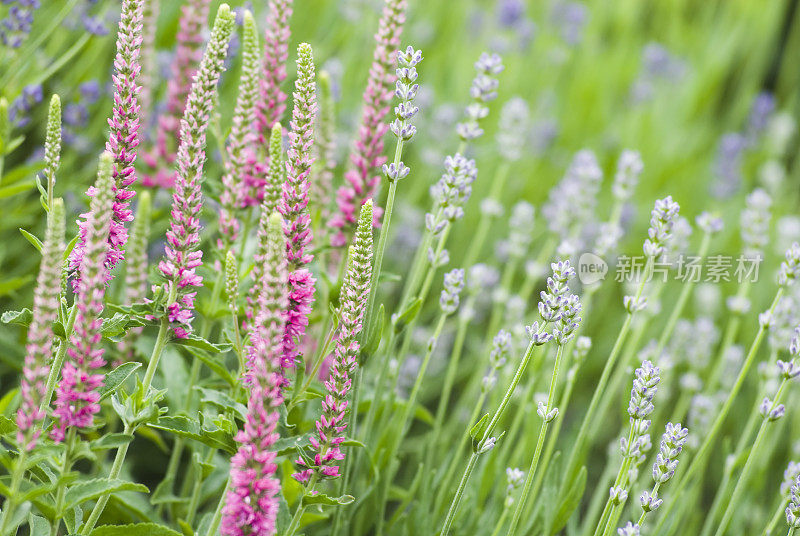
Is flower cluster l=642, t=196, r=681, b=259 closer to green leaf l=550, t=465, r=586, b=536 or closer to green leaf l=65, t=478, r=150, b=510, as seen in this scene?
green leaf l=550, t=465, r=586, b=536

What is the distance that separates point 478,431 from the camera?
68.6 inches

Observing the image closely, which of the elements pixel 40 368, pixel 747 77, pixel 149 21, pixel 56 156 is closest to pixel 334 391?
pixel 40 368

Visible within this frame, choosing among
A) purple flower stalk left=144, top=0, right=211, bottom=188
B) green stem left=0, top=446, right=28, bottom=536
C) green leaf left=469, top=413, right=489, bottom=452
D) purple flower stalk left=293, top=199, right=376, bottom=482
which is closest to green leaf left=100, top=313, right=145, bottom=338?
green stem left=0, top=446, right=28, bottom=536

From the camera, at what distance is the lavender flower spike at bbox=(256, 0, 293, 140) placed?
6.97ft

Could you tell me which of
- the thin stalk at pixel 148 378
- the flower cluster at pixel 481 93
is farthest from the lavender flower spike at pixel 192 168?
the flower cluster at pixel 481 93

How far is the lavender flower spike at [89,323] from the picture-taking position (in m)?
1.32

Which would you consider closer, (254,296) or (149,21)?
(254,296)

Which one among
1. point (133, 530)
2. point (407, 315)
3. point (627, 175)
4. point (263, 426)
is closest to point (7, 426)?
point (133, 530)

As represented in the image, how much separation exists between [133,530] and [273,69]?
1.23 meters

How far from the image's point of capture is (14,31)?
8.50 ft

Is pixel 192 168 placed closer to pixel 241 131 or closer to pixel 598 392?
pixel 241 131

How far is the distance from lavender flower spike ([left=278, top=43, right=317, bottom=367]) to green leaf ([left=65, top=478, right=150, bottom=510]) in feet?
1.31

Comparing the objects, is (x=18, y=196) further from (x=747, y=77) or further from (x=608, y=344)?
(x=747, y=77)

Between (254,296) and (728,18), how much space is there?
5927 millimetres
